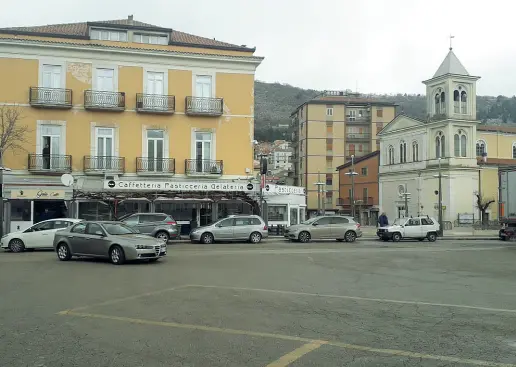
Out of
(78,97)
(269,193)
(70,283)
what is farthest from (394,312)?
(78,97)

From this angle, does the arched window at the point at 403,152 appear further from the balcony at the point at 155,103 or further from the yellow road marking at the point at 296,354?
the yellow road marking at the point at 296,354

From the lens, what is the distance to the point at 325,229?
3117 cm

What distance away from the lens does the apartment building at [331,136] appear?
90.2 m

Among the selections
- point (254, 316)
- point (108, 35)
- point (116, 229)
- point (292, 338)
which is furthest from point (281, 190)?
point (292, 338)

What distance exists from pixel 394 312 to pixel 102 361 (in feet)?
17.1

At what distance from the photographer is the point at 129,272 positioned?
14844 millimetres

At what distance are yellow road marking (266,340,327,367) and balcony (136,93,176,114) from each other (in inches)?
1124

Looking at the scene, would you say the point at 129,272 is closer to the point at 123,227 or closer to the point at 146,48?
the point at 123,227

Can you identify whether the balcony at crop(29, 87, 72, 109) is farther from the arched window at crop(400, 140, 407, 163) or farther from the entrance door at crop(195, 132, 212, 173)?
the arched window at crop(400, 140, 407, 163)

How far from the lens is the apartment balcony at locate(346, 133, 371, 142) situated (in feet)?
303

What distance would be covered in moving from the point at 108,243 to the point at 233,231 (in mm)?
12975

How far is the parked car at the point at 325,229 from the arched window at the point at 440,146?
122 feet

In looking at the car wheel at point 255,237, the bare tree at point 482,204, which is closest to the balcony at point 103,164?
the car wheel at point 255,237

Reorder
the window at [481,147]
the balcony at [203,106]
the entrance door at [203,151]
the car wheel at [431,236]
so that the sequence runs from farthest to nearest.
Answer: the window at [481,147] < the car wheel at [431,236] < the entrance door at [203,151] < the balcony at [203,106]
